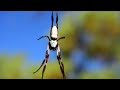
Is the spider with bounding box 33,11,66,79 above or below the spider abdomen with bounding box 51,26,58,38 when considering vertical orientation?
below

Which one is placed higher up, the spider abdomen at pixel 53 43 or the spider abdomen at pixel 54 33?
the spider abdomen at pixel 54 33

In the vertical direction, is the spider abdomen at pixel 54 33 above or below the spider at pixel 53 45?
above

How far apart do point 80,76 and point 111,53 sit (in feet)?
1.05

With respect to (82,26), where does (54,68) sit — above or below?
below

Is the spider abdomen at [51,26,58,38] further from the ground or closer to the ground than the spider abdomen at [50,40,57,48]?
further from the ground
